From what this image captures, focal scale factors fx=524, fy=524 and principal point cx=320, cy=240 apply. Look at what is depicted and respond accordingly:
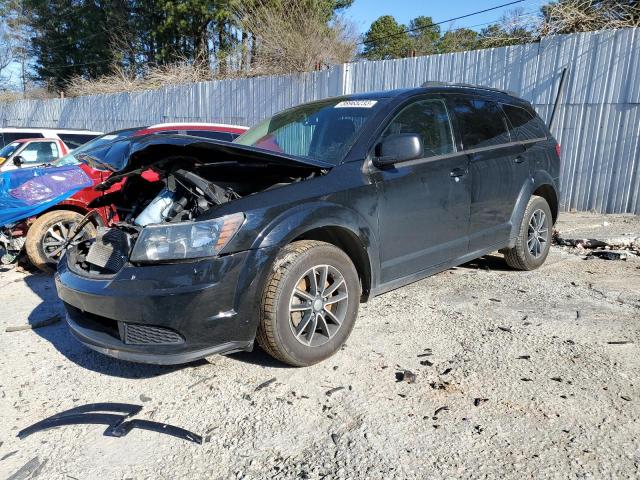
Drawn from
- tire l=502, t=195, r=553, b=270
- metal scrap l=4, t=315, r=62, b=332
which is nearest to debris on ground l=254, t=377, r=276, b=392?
metal scrap l=4, t=315, r=62, b=332

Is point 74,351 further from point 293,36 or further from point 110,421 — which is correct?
point 293,36

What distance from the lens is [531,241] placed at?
17.4ft

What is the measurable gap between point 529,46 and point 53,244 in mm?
7635

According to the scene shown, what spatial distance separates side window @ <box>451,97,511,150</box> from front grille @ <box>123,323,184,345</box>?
2861mm

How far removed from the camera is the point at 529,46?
8539 millimetres

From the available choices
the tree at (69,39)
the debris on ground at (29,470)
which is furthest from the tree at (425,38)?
the debris on ground at (29,470)

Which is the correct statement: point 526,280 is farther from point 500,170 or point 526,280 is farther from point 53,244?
point 53,244

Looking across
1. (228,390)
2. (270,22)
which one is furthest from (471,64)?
(270,22)

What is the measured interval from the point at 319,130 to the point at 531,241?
2.61 m

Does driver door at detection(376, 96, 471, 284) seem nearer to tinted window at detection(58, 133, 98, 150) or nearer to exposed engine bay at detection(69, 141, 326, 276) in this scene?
exposed engine bay at detection(69, 141, 326, 276)

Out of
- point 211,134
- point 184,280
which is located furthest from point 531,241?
point 211,134

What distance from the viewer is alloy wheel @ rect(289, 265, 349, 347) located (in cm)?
326

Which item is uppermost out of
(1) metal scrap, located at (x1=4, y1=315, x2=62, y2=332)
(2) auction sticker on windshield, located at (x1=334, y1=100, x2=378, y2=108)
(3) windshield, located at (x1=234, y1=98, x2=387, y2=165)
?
(2) auction sticker on windshield, located at (x1=334, y1=100, x2=378, y2=108)

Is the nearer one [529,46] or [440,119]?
[440,119]
